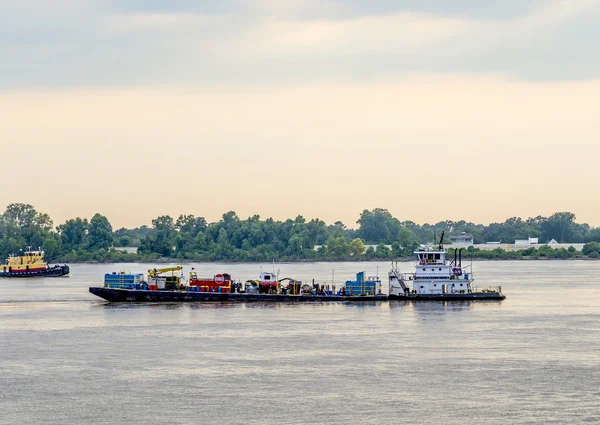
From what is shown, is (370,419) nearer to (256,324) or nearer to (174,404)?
(174,404)

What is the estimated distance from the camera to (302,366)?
76.4 meters

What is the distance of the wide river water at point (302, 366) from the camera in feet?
195

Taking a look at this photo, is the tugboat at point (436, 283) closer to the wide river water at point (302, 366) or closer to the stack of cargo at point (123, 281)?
the wide river water at point (302, 366)

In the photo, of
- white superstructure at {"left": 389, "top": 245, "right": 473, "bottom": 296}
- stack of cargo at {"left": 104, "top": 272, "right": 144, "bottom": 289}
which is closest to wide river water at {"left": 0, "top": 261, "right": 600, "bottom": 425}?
white superstructure at {"left": 389, "top": 245, "right": 473, "bottom": 296}

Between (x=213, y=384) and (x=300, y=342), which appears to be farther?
(x=300, y=342)

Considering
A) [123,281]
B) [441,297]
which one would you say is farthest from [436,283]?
[123,281]

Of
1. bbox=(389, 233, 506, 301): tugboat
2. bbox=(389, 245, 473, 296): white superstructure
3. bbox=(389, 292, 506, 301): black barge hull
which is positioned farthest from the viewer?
bbox=(389, 245, 473, 296): white superstructure

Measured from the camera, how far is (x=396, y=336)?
3782 inches

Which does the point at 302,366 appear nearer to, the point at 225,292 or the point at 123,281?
the point at 225,292

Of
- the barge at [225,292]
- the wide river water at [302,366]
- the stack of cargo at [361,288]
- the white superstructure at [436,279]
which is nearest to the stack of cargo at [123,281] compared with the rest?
the barge at [225,292]

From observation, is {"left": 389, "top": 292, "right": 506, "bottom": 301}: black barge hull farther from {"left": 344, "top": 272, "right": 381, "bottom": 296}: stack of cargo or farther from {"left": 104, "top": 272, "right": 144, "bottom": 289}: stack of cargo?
{"left": 104, "top": 272, "right": 144, "bottom": 289}: stack of cargo

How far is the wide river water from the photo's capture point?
5947 centimetres

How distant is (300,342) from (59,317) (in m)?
41.6

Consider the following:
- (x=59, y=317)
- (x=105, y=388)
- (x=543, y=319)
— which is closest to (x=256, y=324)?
(x=59, y=317)
